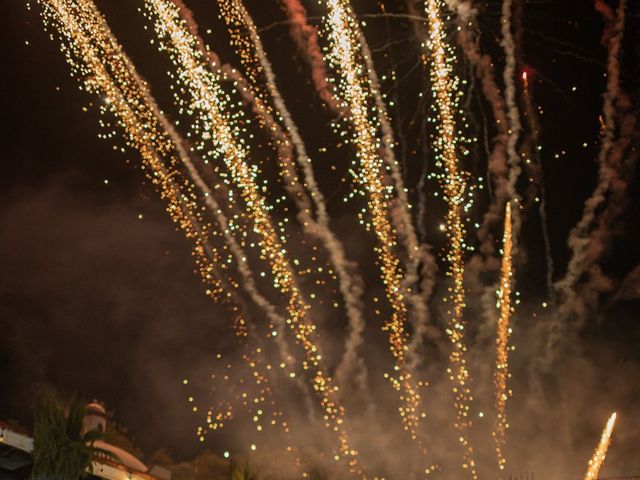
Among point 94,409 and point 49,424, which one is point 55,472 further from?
point 94,409

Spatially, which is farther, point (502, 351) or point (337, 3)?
point (502, 351)

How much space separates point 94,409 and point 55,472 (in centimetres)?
713

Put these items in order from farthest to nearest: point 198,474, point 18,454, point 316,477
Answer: point 198,474, point 18,454, point 316,477

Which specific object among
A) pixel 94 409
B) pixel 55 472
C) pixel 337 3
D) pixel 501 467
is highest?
pixel 337 3

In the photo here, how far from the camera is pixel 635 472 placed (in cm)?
2888

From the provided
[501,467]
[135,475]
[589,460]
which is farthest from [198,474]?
[135,475]

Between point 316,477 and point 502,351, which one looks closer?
point 316,477

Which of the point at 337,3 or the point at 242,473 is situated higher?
the point at 337,3

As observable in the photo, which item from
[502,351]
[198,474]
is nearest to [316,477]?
[502,351]

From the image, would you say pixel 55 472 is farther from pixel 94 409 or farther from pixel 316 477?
pixel 94 409

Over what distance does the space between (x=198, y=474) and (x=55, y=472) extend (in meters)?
21.0

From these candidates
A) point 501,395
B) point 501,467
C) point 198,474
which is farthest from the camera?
point 198,474

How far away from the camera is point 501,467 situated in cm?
2827

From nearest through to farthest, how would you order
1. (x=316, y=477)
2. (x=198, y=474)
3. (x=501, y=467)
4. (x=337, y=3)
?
1. (x=316, y=477)
2. (x=337, y=3)
3. (x=501, y=467)
4. (x=198, y=474)
